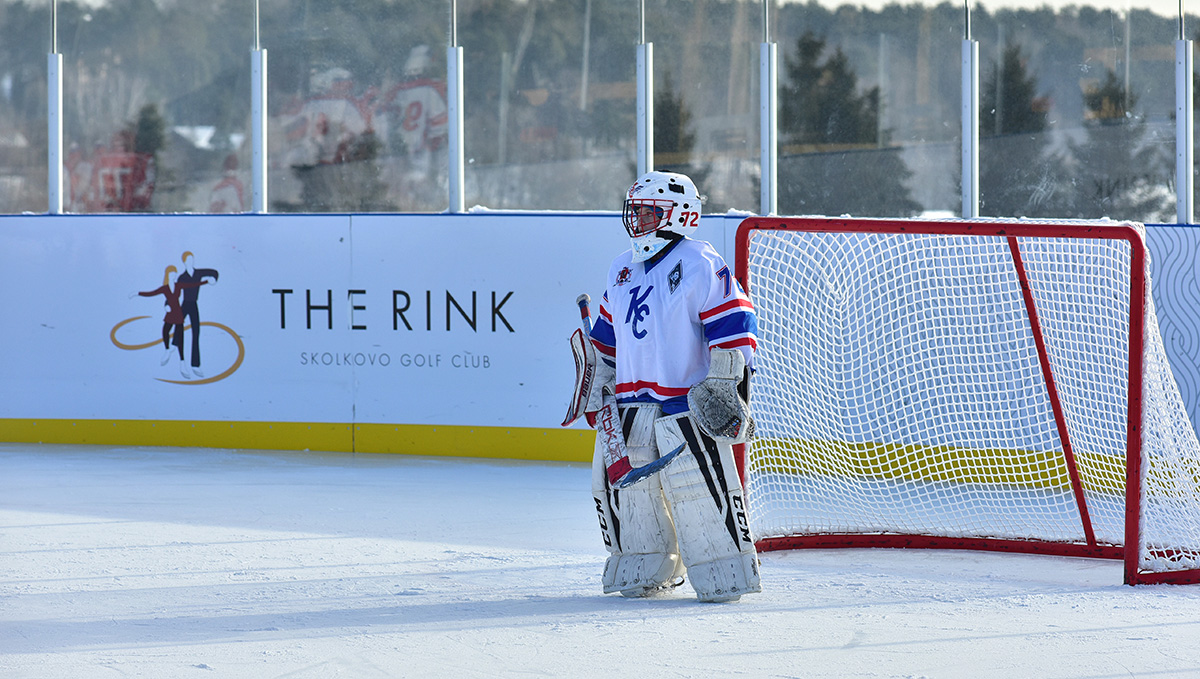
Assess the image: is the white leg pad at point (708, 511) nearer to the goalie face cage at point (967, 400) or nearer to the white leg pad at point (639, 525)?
the white leg pad at point (639, 525)

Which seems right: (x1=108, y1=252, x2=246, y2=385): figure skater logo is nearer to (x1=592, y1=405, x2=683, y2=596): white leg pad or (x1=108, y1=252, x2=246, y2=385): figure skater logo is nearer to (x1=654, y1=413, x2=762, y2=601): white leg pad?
(x1=592, y1=405, x2=683, y2=596): white leg pad

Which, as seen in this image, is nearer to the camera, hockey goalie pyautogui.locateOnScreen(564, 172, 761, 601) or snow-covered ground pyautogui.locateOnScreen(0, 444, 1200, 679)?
snow-covered ground pyautogui.locateOnScreen(0, 444, 1200, 679)

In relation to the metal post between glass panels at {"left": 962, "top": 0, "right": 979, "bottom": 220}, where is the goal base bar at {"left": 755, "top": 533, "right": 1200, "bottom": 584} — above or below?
below

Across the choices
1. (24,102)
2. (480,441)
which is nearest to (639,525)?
(480,441)

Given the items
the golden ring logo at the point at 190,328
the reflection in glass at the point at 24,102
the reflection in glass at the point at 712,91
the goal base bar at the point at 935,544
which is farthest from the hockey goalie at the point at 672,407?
the reflection in glass at the point at 24,102

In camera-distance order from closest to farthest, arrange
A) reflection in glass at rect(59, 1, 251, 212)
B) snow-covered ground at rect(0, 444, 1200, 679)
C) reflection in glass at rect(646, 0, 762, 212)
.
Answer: snow-covered ground at rect(0, 444, 1200, 679) → reflection in glass at rect(646, 0, 762, 212) → reflection in glass at rect(59, 1, 251, 212)

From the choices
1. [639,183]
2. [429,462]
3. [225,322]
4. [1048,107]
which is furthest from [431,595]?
[1048,107]

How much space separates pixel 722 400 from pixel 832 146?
3.70 m

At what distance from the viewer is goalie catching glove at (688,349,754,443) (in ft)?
11.1

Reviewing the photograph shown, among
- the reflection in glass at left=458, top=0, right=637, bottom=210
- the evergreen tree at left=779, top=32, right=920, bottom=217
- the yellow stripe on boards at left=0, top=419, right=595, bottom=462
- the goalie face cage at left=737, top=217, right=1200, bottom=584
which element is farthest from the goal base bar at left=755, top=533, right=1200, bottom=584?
the reflection in glass at left=458, top=0, right=637, bottom=210

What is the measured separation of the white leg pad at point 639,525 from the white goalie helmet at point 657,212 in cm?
44

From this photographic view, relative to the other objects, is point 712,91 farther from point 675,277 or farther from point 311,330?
point 675,277

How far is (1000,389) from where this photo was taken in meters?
5.54

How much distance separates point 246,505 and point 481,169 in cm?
251
